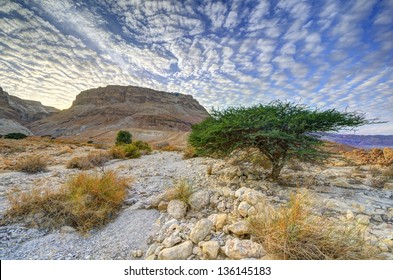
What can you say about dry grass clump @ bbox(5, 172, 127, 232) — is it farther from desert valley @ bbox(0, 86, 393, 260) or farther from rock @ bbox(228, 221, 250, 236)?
rock @ bbox(228, 221, 250, 236)

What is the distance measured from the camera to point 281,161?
16.9 ft

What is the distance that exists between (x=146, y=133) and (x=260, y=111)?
1727 inches

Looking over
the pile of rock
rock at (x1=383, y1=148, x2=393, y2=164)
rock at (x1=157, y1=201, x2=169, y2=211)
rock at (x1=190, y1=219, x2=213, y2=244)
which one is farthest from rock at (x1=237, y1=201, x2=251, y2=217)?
rock at (x1=383, y1=148, x2=393, y2=164)

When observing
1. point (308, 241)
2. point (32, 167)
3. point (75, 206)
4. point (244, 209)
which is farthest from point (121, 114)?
point (308, 241)

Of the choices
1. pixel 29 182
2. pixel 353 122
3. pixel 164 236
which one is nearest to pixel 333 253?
pixel 164 236

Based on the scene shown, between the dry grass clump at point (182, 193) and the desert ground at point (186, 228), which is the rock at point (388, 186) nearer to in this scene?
the desert ground at point (186, 228)

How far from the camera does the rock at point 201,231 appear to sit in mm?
2533

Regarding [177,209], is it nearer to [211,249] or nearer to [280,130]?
[211,249]

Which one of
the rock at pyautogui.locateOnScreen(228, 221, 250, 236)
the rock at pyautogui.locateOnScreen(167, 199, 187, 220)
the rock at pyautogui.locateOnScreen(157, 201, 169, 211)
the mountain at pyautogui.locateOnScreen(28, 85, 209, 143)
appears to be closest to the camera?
the rock at pyautogui.locateOnScreen(228, 221, 250, 236)

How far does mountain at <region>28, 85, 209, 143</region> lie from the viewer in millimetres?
60781

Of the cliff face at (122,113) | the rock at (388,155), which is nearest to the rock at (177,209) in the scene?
the rock at (388,155)

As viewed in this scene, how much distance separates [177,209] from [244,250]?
64.4 inches

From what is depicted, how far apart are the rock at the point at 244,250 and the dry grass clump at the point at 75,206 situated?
2.34m
